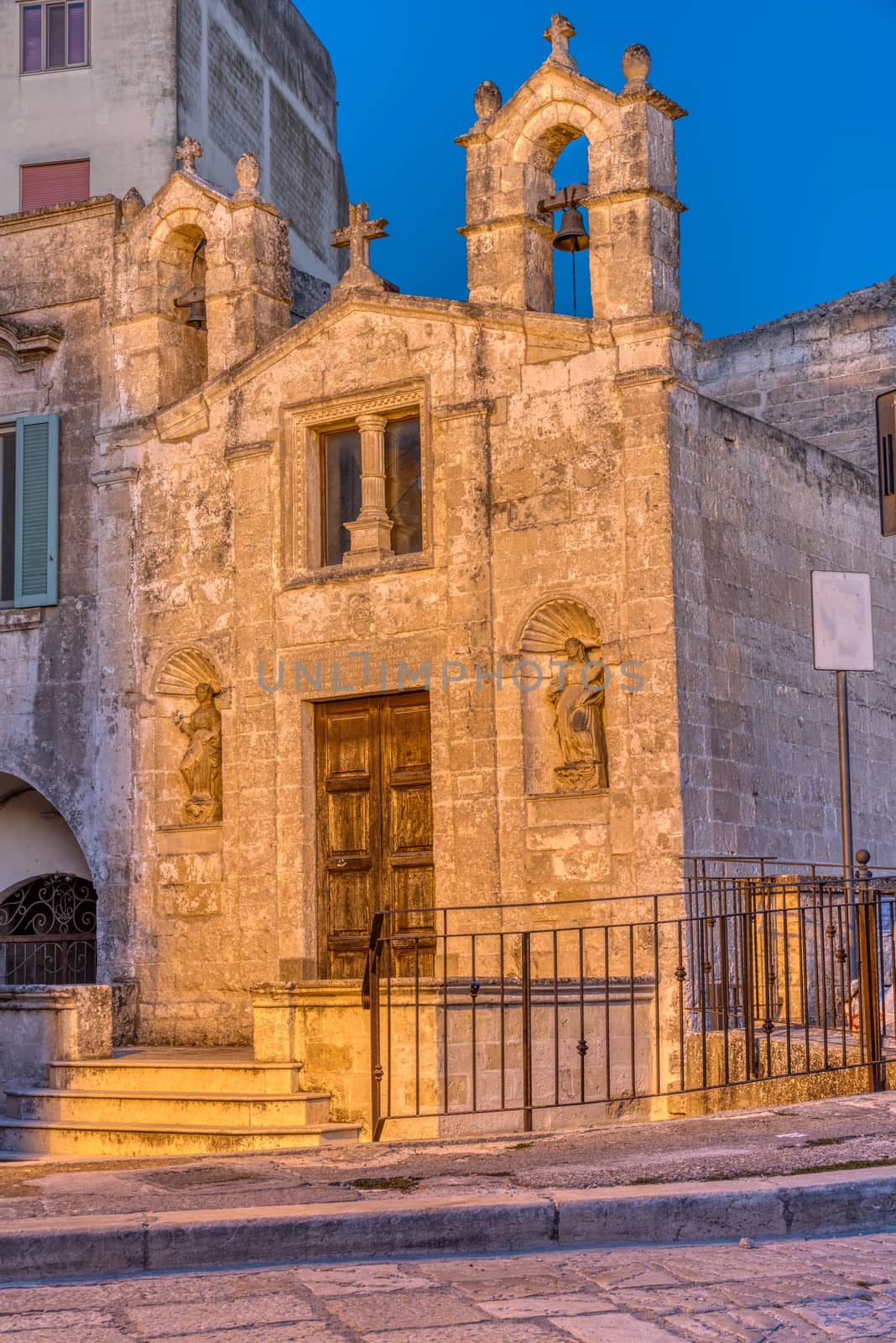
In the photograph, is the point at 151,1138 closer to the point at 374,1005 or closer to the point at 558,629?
the point at 374,1005

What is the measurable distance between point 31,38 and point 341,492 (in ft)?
36.6

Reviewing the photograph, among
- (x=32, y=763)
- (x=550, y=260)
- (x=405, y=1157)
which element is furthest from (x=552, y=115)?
(x=405, y=1157)

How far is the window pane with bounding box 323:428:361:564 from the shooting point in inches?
569

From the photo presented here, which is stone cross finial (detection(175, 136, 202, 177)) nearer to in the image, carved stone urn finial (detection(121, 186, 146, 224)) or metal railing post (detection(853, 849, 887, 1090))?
carved stone urn finial (detection(121, 186, 146, 224))

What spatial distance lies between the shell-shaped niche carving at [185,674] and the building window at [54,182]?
942cm

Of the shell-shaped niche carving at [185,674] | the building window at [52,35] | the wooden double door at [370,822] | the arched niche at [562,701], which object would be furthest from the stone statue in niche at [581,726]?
the building window at [52,35]

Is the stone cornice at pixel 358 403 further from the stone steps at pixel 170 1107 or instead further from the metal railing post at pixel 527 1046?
the stone steps at pixel 170 1107

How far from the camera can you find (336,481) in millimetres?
14562

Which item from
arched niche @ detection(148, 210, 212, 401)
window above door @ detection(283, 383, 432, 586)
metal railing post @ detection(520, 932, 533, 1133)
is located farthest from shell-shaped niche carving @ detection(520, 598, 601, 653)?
arched niche @ detection(148, 210, 212, 401)

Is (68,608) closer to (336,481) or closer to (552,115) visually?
(336,481)

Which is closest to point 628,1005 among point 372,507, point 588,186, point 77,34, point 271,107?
point 372,507

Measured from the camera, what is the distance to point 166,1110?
12109 millimetres

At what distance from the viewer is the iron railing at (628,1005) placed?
9641 millimetres

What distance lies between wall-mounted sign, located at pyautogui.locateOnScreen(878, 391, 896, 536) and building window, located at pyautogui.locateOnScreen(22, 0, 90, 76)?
55.2 ft
